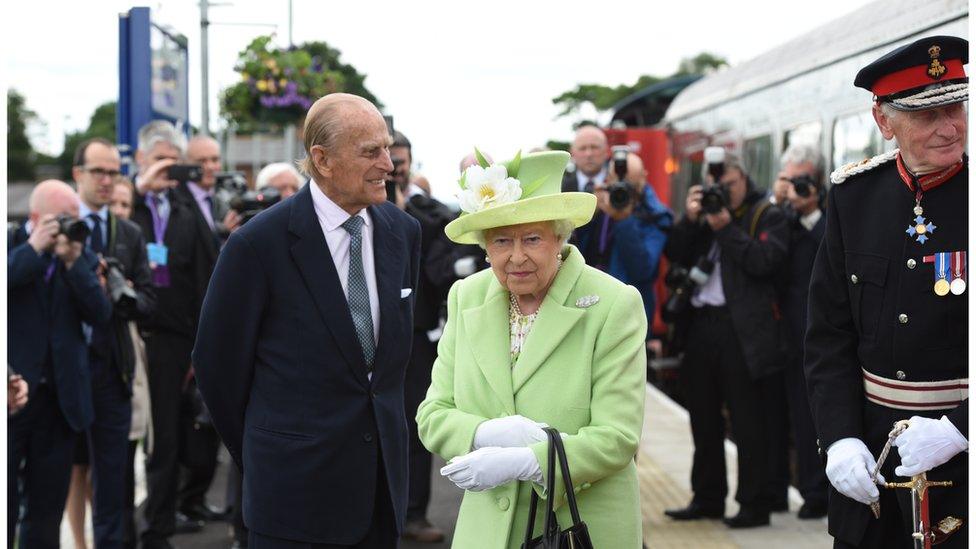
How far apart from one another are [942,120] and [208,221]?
5.04 m

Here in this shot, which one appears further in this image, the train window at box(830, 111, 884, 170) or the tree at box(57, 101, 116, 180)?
the tree at box(57, 101, 116, 180)

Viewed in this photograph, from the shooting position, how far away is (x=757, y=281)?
23.0ft

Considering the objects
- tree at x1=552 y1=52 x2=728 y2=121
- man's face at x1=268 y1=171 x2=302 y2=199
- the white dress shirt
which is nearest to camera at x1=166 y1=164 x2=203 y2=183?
man's face at x1=268 y1=171 x2=302 y2=199

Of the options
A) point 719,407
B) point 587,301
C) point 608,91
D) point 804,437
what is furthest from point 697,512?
point 608,91

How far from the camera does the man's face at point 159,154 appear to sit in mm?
7531

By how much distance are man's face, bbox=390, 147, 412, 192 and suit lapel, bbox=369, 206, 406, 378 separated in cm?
272

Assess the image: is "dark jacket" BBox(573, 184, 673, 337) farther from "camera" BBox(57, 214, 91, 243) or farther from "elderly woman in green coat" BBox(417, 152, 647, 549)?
"elderly woman in green coat" BBox(417, 152, 647, 549)

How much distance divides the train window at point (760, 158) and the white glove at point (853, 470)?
758cm

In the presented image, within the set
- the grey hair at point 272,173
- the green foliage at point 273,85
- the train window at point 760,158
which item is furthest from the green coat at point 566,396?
the green foliage at point 273,85

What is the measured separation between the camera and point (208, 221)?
24.4 ft

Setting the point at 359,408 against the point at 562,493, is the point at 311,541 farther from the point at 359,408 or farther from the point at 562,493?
the point at 562,493

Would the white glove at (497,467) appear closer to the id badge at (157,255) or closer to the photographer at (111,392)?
the photographer at (111,392)

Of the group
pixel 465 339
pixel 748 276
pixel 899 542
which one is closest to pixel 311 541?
pixel 465 339

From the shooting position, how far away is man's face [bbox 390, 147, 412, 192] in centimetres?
700
